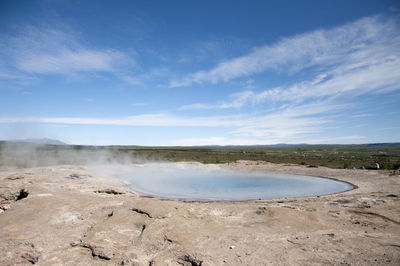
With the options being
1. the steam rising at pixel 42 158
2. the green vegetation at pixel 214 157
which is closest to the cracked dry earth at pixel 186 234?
the green vegetation at pixel 214 157

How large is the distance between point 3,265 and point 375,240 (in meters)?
9.12

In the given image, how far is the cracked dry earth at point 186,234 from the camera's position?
521 centimetres

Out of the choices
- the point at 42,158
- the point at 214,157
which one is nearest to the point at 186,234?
the point at 42,158

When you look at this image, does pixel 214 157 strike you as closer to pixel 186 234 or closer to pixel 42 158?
pixel 42 158

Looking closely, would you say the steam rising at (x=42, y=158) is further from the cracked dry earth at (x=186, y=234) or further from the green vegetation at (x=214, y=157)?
the cracked dry earth at (x=186, y=234)

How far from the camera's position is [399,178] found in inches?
650

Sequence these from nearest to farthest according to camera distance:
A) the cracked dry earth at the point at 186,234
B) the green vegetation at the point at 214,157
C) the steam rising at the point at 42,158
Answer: the cracked dry earth at the point at 186,234 → the steam rising at the point at 42,158 → the green vegetation at the point at 214,157

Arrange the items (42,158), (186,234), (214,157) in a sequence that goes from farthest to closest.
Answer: (214,157) < (42,158) < (186,234)

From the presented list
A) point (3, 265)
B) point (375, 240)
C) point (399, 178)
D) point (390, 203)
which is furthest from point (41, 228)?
point (399, 178)

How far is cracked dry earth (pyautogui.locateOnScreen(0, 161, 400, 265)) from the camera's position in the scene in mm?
5205

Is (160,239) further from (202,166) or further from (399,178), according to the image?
(202,166)

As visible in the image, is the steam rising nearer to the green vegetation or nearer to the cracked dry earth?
the green vegetation

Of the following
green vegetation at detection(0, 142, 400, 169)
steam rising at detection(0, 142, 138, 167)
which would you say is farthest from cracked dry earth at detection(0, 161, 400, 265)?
steam rising at detection(0, 142, 138, 167)

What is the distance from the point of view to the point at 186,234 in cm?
624
